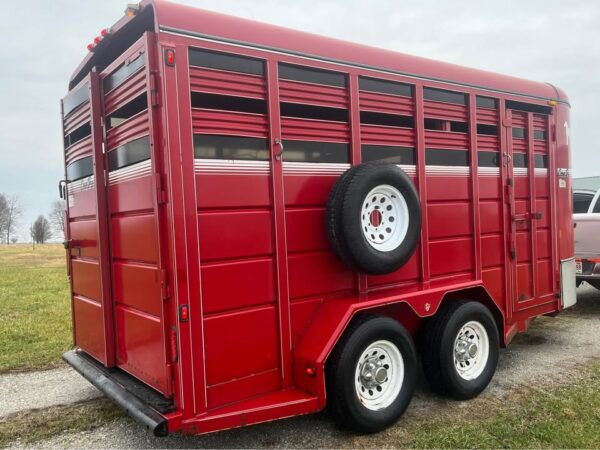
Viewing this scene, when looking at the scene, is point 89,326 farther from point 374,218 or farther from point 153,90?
point 374,218

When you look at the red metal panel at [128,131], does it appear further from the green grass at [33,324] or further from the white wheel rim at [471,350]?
the green grass at [33,324]

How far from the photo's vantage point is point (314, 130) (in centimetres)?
367

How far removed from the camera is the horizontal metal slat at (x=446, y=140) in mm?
4376

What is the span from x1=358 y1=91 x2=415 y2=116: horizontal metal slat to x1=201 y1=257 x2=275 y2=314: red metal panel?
146 centimetres

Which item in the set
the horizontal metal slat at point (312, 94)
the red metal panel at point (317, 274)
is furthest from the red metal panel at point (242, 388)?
the horizontal metal slat at point (312, 94)

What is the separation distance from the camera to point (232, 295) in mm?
3293

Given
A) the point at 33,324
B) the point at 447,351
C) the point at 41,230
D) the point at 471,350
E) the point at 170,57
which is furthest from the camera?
the point at 41,230

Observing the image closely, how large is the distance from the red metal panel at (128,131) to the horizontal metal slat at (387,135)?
5.34ft

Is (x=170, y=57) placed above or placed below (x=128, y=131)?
above

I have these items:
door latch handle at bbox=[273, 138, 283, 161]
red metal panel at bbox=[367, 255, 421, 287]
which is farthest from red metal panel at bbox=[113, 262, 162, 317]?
red metal panel at bbox=[367, 255, 421, 287]

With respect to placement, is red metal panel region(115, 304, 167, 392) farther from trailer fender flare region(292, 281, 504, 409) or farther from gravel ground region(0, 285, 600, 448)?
trailer fender flare region(292, 281, 504, 409)

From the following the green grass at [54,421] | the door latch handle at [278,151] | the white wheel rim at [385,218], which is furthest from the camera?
the green grass at [54,421]

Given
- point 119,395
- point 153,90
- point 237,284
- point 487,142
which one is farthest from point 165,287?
point 487,142

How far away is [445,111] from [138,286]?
2.97 m
